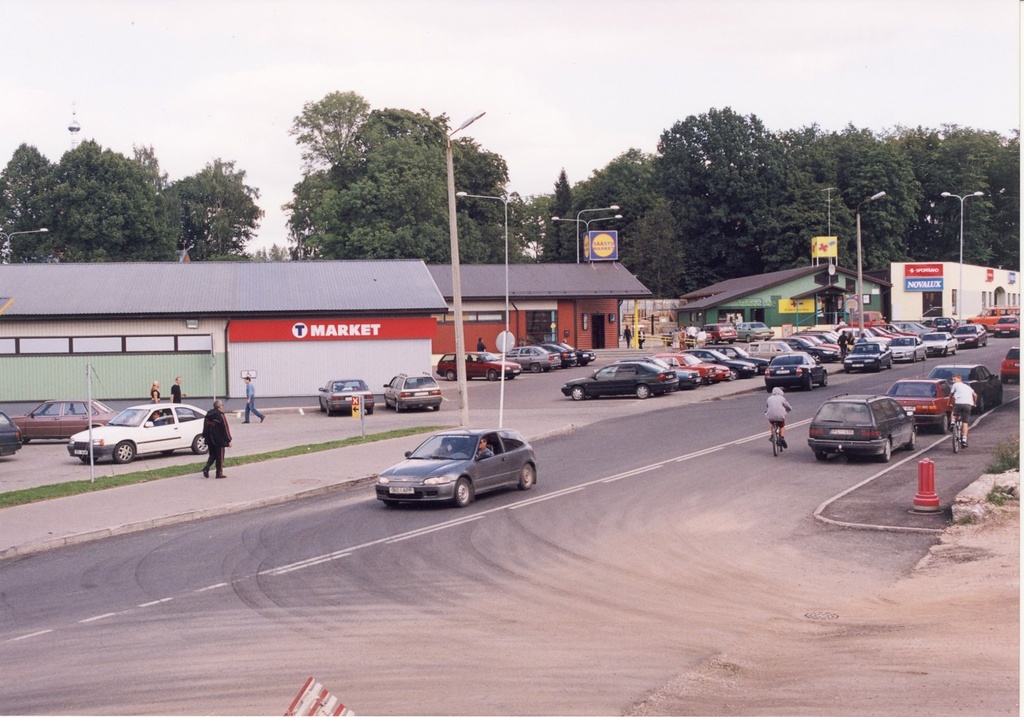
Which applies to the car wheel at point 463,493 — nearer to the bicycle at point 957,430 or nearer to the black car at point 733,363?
the bicycle at point 957,430

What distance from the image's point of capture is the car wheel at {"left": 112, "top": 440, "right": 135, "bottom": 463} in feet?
93.0

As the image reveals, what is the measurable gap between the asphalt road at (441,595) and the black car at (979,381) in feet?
35.3

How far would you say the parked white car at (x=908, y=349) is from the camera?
53.2 meters

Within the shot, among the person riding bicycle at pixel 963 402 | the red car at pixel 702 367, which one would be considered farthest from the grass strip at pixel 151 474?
the red car at pixel 702 367

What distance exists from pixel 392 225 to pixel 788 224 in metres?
40.4

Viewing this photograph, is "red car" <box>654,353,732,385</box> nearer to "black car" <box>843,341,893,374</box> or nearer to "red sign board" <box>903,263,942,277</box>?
"black car" <box>843,341,893,374</box>

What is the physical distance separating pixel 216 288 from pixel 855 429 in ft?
114

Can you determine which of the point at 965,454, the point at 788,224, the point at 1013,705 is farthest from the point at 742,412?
the point at 788,224

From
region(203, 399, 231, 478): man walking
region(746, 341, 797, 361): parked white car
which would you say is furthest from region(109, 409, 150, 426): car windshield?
region(746, 341, 797, 361): parked white car

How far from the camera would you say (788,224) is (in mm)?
101250

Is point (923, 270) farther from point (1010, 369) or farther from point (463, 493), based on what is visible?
point (463, 493)

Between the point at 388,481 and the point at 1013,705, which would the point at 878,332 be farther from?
the point at 1013,705

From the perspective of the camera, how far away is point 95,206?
86938mm

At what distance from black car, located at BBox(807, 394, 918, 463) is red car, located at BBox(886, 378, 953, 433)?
421 centimetres
